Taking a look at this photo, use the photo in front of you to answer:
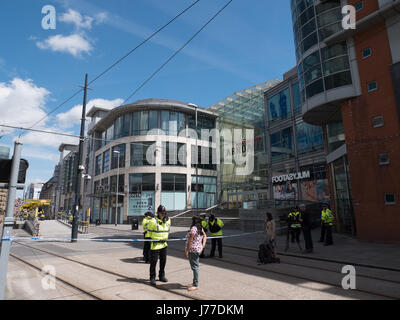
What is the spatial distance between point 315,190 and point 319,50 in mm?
13955

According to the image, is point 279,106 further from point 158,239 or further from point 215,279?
point 158,239

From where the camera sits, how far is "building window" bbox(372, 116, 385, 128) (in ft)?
43.4

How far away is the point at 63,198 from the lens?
77562 mm

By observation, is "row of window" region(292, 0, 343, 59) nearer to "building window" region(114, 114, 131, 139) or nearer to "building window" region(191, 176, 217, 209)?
"building window" region(191, 176, 217, 209)

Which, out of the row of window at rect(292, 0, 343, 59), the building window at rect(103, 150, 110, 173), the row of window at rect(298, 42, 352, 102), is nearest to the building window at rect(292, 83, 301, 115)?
the row of window at rect(292, 0, 343, 59)

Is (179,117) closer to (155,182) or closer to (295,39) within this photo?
(155,182)

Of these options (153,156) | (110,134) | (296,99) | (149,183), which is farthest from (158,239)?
(110,134)

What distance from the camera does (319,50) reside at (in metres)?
16.6

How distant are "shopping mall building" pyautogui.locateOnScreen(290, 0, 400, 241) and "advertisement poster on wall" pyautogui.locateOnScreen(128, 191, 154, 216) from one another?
2703cm

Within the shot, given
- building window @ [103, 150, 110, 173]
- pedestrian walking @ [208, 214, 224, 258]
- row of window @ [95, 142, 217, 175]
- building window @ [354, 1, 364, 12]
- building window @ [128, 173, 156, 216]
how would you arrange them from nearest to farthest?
pedestrian walking @ [208, 214, 224, 258] → building window @ [354, 1, 364, 12] → building window @ [128, 173, 156, 216] → row of window @ [95, 142, 217, 175] → building window @ [103, 150, 110, 173]

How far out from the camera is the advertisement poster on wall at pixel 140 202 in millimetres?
38594

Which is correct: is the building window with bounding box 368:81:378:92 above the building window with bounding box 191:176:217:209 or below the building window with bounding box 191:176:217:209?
above

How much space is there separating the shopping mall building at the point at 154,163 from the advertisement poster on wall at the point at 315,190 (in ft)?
50.9
